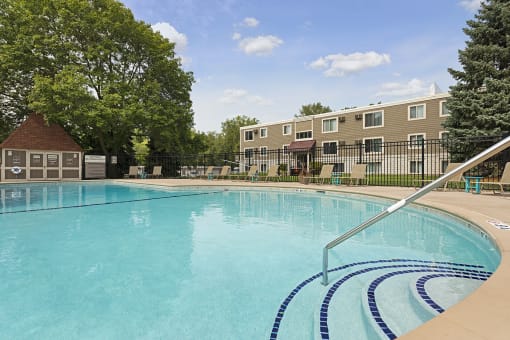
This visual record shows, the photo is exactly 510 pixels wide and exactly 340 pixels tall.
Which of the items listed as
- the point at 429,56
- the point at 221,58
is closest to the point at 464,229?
the point at 429,56

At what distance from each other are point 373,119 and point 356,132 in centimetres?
161

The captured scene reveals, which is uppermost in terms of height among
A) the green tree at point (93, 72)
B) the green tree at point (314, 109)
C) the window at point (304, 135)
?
the green tree at point (314, 109)

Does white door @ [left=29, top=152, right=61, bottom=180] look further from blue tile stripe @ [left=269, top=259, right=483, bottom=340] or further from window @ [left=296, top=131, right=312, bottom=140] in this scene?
blue tile stripe @ [left=269, top=259, right=483, bottom=340]

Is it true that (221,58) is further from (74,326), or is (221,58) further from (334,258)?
(74,326)

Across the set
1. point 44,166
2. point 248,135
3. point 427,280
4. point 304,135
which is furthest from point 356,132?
point 44,166

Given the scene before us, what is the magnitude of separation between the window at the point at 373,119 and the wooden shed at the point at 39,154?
21712 millimetres

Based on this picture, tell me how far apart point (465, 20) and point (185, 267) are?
659 inches

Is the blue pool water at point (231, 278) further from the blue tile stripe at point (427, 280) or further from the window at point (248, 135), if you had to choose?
the window at point (248, 135)

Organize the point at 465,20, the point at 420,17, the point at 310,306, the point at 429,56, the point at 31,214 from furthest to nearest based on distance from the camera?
the point at 429,56 → the point at 465,20 → the point at 420,17 → the point at 31,214 → the point at 310,306

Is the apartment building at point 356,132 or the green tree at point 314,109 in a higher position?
the green tree at point 314,109

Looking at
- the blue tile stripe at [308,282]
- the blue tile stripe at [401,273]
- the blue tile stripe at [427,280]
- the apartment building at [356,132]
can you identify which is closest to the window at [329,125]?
the apartment building at [356,132]

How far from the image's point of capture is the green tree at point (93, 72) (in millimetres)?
18359

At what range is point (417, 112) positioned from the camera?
1997 cm

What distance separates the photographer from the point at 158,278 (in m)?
2.98
